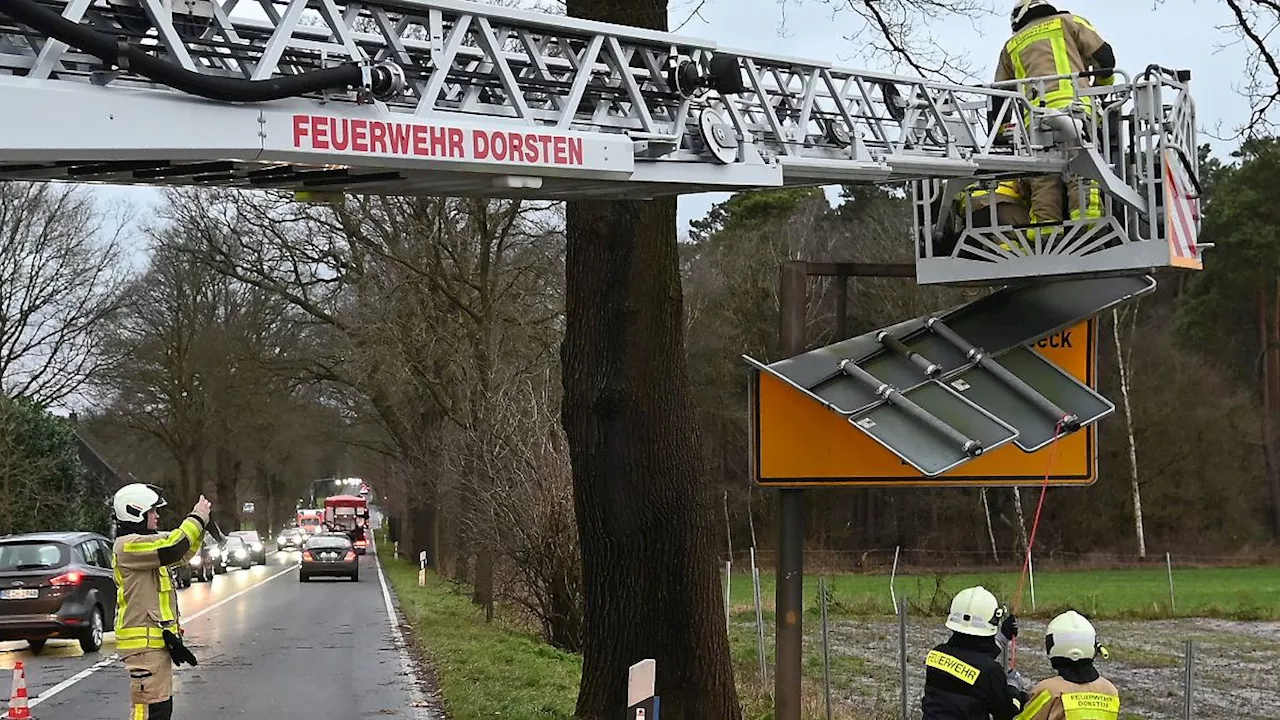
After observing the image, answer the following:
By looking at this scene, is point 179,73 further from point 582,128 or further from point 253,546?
point 253,546

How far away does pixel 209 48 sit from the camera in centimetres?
523

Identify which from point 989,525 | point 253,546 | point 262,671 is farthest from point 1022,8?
point 253,546

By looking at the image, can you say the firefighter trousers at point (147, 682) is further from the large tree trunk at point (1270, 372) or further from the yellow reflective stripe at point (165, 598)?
the large tree trunk at point (1270, 372)

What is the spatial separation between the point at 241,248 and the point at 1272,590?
2636 centimetres

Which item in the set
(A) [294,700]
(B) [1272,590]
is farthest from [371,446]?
(A) [294,700]

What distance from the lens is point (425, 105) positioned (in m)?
5.62

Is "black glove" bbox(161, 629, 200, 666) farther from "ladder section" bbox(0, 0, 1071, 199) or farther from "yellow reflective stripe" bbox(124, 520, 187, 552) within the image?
"ladder section" bbox(0, 0, 1071, 199)

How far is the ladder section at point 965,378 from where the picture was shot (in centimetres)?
734

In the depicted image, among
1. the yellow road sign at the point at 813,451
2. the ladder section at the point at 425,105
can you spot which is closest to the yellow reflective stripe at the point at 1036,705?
the yellow road sign at the point at 813,451

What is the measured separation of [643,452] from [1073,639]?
3864mm

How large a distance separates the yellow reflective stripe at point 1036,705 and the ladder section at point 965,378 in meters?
1.30

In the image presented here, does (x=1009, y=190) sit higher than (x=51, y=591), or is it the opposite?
(x=1009, y=190)

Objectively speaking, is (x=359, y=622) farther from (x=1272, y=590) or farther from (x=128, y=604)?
(x=1272, y=590)

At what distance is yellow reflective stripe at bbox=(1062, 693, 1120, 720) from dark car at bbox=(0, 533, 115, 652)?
14740 mm
